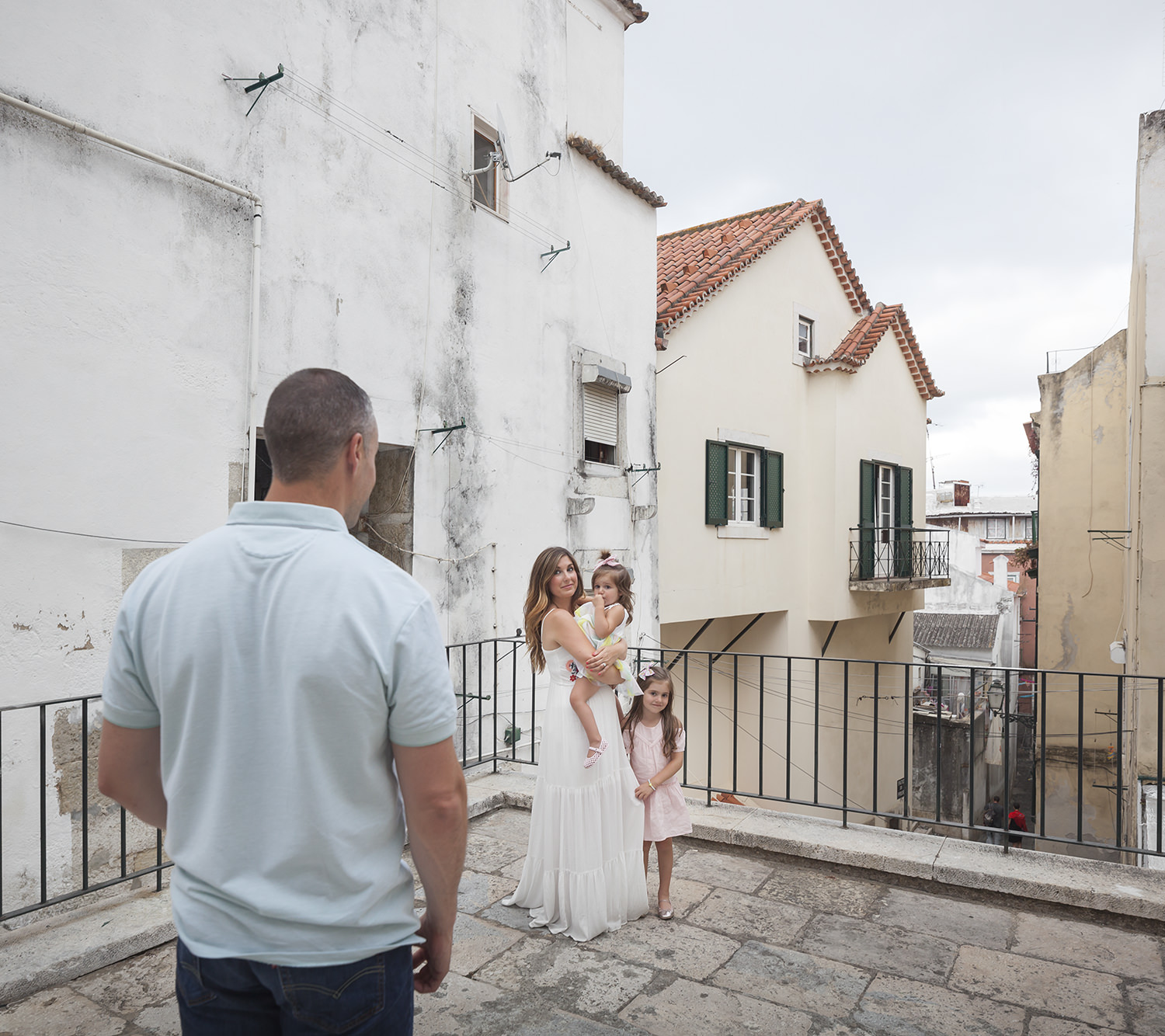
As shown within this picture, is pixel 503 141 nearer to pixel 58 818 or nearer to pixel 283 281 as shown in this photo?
pixel 283 281

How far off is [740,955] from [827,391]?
42.0ft

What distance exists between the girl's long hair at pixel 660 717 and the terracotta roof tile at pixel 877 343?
39.0ft

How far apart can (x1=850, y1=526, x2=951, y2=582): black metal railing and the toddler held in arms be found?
1166 centimetres

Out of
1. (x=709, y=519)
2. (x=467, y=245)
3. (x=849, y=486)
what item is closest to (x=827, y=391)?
(x=849, y=486)

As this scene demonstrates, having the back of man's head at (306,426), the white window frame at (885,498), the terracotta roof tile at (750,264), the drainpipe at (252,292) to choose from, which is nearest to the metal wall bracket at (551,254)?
the terracotta roof tile at (750,264)

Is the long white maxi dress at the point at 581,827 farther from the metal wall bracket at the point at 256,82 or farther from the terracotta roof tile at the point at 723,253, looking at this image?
the terracotta roof tile at the point at 723,253

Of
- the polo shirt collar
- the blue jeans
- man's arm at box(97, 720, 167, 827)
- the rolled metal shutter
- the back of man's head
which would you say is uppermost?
the rolled metal shutter

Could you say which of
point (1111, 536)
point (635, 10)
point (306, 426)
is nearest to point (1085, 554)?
point (1111, 536)

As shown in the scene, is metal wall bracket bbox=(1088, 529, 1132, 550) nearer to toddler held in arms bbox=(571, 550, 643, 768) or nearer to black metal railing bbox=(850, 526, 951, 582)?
black metal railing bbox=(850, 526, 951, 582)

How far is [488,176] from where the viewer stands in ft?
28.4

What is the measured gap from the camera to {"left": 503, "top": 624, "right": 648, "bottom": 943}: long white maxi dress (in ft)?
13.0

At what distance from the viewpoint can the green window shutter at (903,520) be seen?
17.2 meters

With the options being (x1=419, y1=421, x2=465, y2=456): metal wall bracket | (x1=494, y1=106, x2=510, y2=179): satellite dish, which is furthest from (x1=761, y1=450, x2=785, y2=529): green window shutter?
(x1=419, y1=421, x2=465, y2=456): metal wall bracket

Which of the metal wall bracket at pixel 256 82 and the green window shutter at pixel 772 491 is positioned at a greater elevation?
the metal wall bracket at pixel 256 82
